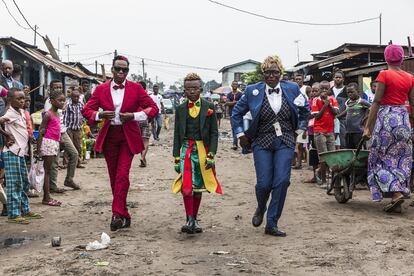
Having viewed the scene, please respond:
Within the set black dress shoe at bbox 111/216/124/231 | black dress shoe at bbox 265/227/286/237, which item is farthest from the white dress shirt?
black dress shoe at bbox 265/227/286/237

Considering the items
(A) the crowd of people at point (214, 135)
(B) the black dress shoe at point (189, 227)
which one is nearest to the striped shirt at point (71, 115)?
(A) the crowd of people at point (214, 135)

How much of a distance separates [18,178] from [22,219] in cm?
52

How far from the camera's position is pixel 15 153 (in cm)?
707

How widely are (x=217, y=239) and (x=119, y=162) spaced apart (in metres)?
1.55

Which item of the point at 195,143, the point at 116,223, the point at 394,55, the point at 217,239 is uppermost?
the point at 394,55

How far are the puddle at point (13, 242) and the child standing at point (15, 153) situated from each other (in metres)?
0.84

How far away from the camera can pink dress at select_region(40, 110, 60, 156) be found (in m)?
8.48

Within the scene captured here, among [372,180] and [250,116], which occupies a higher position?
[250,116]

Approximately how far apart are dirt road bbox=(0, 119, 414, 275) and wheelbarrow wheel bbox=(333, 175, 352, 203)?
0.14 m

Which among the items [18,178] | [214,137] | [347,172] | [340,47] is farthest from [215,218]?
[340,47]

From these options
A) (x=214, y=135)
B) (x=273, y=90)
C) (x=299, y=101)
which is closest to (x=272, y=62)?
(x=273, y=90)

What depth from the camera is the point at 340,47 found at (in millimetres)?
25984

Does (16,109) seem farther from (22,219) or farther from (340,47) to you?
(340,47)

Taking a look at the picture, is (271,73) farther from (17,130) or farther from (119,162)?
(17,130)
